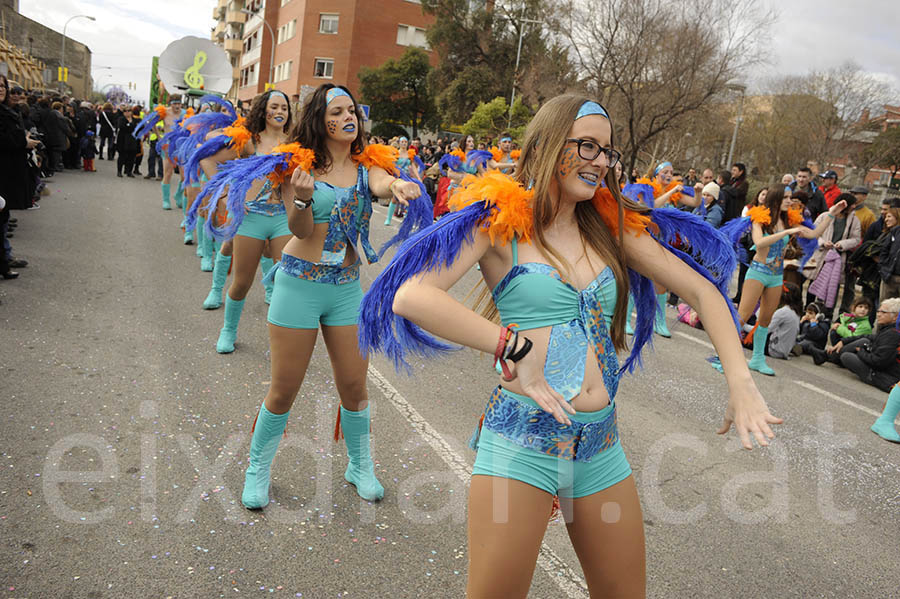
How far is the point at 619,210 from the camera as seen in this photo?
235cm

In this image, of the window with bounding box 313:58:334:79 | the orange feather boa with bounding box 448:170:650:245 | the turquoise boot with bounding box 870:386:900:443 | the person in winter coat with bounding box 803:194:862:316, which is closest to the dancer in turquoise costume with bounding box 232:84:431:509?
the orange feather boa with bounding box 448:170:650:245

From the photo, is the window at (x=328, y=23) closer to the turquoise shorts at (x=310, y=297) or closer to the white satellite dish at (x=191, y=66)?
the white satellite dish at (x=191, y=66)

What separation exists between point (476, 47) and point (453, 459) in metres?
40.6

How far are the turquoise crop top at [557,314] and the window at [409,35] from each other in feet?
172

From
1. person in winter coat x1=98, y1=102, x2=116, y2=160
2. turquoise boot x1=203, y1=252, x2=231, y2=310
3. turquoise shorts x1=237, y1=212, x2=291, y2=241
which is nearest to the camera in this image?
turquoise shorts x1=237, y1=212, x2=291, y2=241

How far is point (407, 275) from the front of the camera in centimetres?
209

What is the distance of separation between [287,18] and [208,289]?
179 ft

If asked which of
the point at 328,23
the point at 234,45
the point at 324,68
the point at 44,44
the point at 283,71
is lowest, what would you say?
the point at 44,44

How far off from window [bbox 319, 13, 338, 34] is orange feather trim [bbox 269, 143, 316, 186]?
2019 inches

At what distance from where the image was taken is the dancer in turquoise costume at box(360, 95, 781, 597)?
1998 millimetres

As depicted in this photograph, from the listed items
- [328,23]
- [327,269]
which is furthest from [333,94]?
[328,23]

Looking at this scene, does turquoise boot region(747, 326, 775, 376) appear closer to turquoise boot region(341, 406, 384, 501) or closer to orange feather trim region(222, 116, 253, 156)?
turquoise boot region(341, 406, 384, 501)

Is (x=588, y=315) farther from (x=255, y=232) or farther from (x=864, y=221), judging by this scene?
(x=864, y=221)

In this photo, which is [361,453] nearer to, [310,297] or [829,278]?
[310,297]
